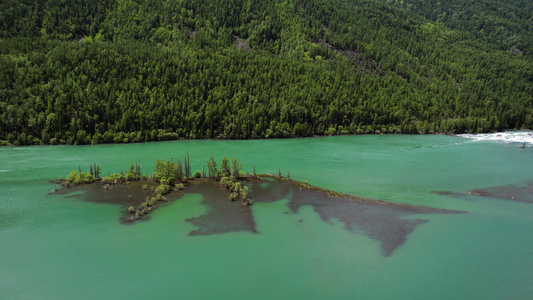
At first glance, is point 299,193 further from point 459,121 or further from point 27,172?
point 459,121

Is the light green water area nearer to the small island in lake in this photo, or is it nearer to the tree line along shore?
the small island in lake

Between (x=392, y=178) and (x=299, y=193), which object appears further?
(x=392, y=178)

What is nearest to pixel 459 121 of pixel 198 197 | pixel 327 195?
pixel 327 195

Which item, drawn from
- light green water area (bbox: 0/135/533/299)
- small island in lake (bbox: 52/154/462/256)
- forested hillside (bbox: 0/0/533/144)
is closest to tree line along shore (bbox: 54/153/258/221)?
small island in lake (bbox: 52/154/462/256)

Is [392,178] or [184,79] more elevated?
[184,79]

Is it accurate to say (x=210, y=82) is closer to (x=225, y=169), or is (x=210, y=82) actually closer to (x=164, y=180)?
(x=225, y=169)

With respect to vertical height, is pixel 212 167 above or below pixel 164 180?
above

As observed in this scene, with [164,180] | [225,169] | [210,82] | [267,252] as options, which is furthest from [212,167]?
[210,82]
